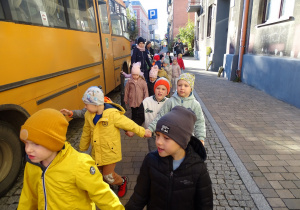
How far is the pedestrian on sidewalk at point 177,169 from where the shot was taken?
154 centimetres

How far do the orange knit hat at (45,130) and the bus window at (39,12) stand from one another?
243 cm

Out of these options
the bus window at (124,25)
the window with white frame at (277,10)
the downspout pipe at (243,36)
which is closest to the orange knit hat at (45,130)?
Result: the window with white frame at (277,10)

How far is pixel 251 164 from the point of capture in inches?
143

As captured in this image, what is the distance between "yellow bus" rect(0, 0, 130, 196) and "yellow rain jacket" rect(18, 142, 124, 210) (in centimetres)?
184

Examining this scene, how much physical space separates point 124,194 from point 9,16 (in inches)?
117

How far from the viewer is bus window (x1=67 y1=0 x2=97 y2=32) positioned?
15.9 ft

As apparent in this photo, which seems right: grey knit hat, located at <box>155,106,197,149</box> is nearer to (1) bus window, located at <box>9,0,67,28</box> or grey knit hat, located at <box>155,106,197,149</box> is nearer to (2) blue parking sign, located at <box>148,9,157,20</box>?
(1) bus window, located at <box>9,0,67,28</box>

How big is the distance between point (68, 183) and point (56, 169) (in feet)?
0.43

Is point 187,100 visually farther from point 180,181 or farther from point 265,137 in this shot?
point 265,137

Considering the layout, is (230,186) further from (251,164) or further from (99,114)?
(99,114)

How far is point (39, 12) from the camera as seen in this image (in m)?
3.77

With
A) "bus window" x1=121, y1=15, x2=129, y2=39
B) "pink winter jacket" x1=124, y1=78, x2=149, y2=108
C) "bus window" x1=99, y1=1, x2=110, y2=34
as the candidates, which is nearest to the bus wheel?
"pink winter jacket" x1=124, y1=78, x2=149, y2=108

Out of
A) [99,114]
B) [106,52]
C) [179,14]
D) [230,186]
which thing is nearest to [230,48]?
[106,52]

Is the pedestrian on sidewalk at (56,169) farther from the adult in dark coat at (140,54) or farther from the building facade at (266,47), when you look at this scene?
the building facade at (266,47)
